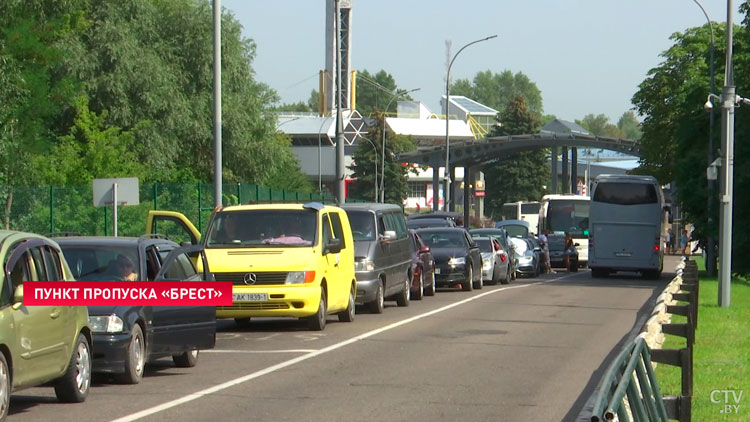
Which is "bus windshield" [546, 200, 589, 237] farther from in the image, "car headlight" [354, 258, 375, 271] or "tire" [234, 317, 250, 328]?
"tire" [234, 317, 250, 328]

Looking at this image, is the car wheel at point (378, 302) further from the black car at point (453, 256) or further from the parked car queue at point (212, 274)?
the black car at point (453, 256)

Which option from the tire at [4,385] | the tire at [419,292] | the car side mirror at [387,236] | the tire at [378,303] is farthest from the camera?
the tire at [419,292]

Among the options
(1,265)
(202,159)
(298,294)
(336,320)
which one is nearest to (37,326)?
(1,265)

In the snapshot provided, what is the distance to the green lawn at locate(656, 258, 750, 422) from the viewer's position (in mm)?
11805

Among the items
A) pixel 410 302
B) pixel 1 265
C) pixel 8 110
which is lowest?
pixel 410 302

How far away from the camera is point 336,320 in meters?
23.7

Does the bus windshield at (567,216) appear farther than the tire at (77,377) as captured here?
Yes

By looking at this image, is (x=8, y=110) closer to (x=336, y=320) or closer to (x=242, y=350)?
(x=336, y=320)

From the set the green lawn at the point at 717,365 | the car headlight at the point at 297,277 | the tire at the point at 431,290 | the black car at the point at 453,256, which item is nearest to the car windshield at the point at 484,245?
the black car at the point at 453,256

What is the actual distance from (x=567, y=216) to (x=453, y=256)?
33.6 meters

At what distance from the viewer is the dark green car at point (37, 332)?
35.1 ft

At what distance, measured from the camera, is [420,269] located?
30.7 m

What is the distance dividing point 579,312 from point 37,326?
1706cm
